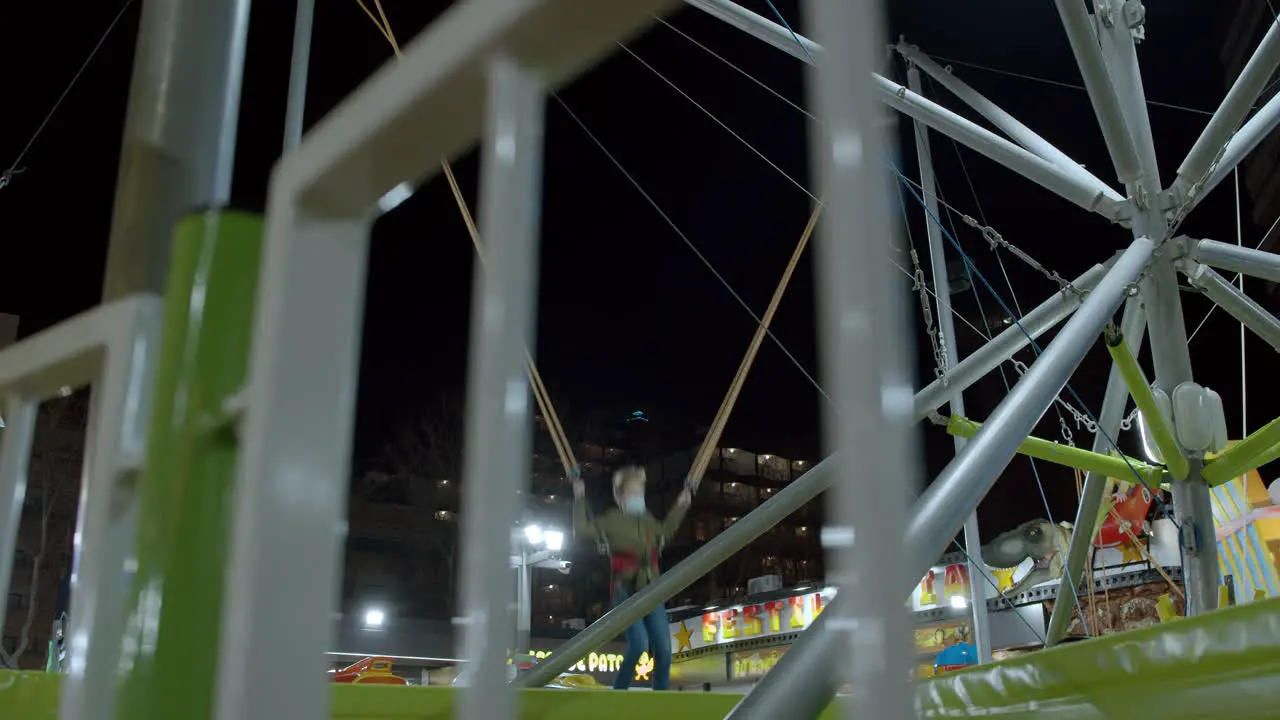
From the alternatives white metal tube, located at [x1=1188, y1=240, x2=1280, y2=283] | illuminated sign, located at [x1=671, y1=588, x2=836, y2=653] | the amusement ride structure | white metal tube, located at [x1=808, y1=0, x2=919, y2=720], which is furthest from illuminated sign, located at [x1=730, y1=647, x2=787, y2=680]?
white metal tube, located at [x1=808, y1=0, x2=919, y2=720]

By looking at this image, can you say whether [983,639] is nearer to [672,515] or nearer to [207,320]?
[672,515]

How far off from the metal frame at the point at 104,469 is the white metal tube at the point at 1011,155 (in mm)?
3449

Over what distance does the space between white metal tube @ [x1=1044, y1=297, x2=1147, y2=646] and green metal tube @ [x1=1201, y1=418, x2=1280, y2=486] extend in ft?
1.26

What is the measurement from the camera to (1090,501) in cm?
432

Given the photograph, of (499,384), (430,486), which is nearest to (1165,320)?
(499,384)

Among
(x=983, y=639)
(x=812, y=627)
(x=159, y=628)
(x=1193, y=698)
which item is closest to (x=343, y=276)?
(x=159, y=628)

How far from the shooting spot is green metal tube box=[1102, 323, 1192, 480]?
386 centimetres

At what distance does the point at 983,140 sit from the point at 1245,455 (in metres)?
1.54

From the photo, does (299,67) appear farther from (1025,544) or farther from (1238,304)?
(1025,544)

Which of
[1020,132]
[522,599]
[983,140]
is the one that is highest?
[1020,132]

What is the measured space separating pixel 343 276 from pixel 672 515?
3.41m

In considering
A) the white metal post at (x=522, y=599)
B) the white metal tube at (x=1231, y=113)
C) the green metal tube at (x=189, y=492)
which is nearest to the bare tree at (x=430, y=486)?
the white metal post at (x=522, y=599)

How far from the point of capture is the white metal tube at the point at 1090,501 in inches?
164

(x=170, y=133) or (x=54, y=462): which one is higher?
(x=54, y=462)
